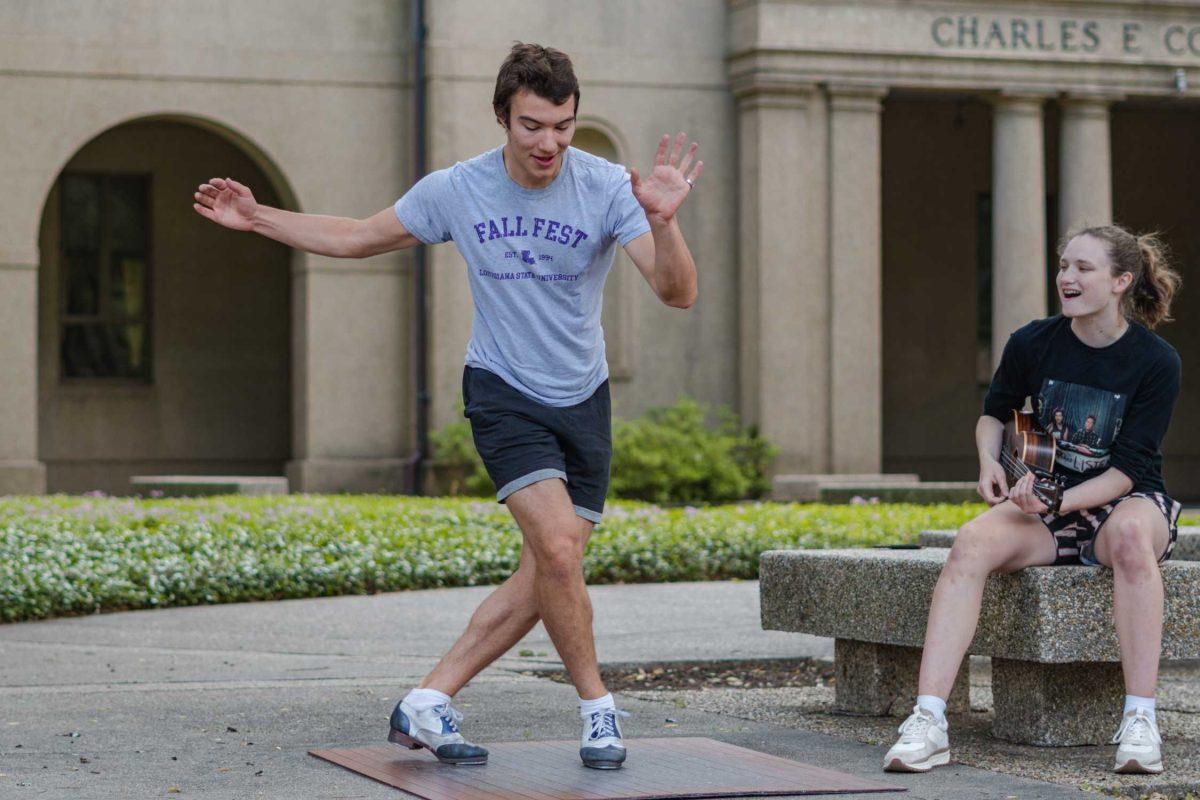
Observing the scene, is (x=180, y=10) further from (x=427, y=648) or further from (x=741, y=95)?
(x=427, y=648)

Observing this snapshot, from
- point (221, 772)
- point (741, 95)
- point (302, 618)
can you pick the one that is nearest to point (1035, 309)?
point (741, 95)

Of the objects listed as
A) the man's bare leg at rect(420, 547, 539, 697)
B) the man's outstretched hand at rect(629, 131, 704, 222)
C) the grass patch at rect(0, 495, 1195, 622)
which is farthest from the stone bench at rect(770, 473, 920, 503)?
the man's outstretched hand at rect(629, 131, 704, 222)

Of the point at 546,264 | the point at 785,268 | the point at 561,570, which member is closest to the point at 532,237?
the point at 546,264

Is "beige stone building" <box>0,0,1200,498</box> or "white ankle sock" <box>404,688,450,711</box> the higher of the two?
"beige stone building" <box>0,0,1200,498</box>

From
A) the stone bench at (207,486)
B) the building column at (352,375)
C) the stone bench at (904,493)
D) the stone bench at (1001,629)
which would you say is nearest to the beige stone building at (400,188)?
the building column at (352,375)

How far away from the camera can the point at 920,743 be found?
5254 mm

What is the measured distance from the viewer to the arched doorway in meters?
19.5

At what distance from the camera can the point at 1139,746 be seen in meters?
5.22

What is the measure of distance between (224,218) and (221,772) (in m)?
1.55

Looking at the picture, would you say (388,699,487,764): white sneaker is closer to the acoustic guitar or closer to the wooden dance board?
the wooden dance board

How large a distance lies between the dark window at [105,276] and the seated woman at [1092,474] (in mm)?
15205

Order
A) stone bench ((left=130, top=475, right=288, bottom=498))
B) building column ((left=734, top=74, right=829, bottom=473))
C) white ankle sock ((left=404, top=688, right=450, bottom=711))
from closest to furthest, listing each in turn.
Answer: white ankle sock ((left=404, top=688, right=450, bottom=711))
stone bench ((left=130, top=475, right=288, bottom=498))
building column ((left=734, top=74, right=829, bottom=473))

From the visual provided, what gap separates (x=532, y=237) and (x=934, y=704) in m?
1.68

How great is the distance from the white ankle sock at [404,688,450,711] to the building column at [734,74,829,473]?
1299 centimetres
